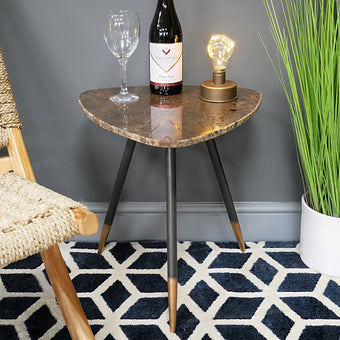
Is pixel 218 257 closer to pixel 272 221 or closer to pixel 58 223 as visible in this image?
pixel 272 221

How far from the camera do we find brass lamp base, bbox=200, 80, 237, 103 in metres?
1.31

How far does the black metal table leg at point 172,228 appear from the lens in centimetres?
118

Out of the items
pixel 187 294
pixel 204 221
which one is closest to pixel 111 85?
pixel 204 221

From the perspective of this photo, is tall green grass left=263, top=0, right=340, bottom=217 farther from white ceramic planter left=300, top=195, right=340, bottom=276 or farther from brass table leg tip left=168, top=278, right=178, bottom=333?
brass table leg tip left=168, top=278, right=178, bottom=333

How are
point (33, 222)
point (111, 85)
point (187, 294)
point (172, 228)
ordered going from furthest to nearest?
point (111, 85)
point (187, 294)
point (172, 228)
point (33, 222)

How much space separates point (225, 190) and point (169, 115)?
0.39 m

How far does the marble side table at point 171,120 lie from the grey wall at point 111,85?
14 cm

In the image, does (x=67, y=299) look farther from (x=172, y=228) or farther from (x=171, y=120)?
(x=171, y=120)

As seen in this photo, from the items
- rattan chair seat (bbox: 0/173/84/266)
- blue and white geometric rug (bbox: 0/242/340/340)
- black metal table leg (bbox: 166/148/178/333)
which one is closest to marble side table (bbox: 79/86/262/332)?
black metal table leg (bbox: 166/148/178/333)

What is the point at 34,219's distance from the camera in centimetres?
97

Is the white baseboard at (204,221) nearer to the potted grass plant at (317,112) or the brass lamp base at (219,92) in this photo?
the potted grass plant at (317,112)

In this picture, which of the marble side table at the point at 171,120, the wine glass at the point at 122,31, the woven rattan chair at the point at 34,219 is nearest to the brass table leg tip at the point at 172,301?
the marble side table at the point at 171,120

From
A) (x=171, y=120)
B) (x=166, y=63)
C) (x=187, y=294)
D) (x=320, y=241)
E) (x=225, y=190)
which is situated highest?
(x=166, y=63)

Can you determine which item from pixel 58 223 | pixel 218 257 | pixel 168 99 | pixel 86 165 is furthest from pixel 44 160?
pixel 58 223
